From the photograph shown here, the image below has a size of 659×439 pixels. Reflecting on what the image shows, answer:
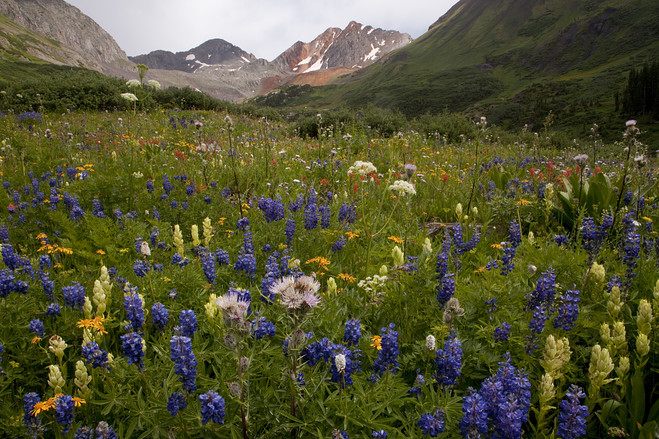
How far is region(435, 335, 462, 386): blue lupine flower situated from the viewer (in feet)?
6.63

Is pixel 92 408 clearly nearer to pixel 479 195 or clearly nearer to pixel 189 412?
pixel 189 412

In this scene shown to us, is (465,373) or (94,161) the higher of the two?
(94,161)

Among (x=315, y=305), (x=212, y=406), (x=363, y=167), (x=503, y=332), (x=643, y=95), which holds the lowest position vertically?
(x=643, y=95)

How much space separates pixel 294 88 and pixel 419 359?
161m

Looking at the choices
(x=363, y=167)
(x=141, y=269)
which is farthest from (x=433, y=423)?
(x=363, y=167)

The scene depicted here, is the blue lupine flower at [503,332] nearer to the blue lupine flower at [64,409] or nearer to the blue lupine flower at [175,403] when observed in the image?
the blue lupine flower at [175,403]

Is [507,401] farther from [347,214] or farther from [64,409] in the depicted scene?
[347,214]

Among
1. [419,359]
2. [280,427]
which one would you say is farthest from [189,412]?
[419,359]

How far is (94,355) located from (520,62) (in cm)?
13773

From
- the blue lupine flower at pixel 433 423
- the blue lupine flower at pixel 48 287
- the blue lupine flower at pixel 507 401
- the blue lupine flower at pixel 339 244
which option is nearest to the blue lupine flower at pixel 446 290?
the blue lupine flower at pixel 507 401

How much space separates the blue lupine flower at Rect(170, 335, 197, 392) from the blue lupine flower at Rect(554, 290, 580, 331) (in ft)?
6.73

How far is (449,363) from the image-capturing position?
6.63ft

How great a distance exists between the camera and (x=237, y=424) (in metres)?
1.99

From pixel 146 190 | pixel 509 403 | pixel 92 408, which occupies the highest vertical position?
pixel 146 190
